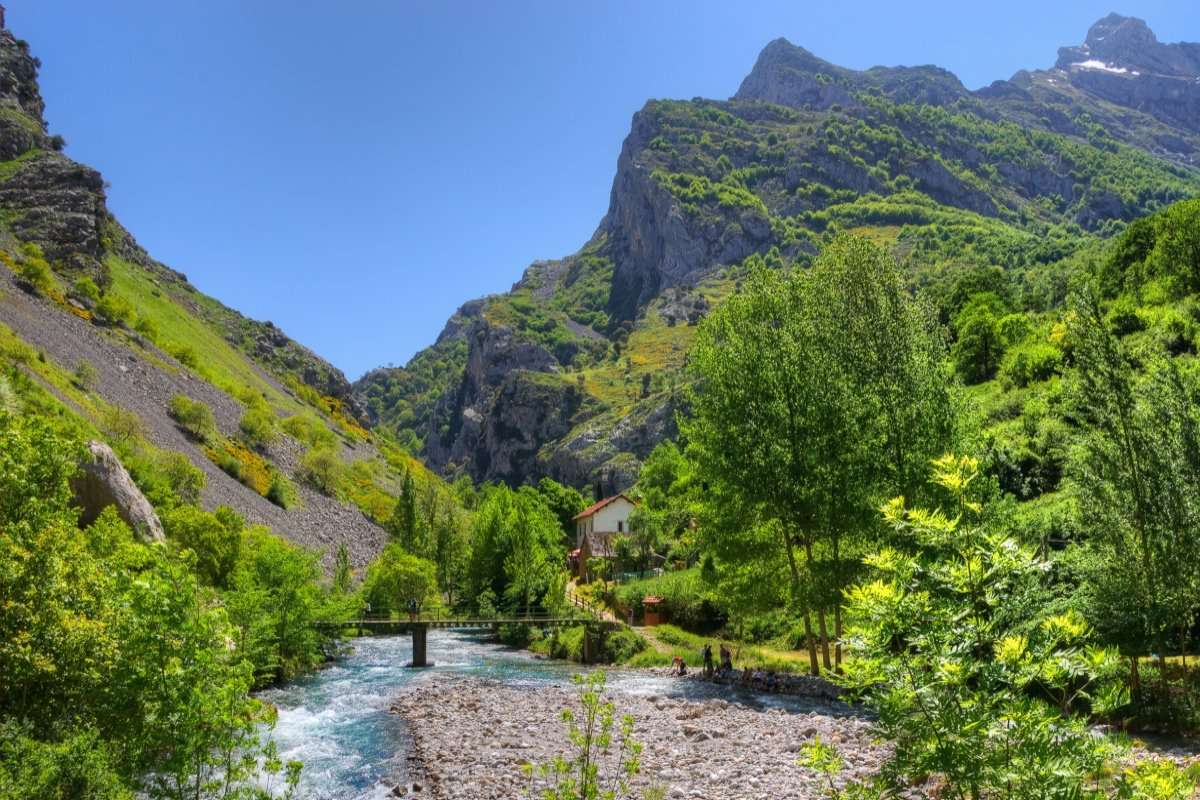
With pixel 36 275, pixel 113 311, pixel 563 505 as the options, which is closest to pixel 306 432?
pixel 113 311

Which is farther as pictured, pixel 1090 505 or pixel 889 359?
pixel 889 359

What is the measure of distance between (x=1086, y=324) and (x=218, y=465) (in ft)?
254

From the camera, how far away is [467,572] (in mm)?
73250

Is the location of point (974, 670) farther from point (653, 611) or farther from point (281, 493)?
point (281, 493)

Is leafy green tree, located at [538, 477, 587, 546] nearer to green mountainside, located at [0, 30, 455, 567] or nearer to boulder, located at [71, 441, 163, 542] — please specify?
green mountainside, located at [0, 30, 455, 567]

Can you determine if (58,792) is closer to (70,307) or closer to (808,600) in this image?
(808,600)

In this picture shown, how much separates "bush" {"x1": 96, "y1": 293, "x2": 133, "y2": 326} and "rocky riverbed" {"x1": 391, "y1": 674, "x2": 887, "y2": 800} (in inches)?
3355

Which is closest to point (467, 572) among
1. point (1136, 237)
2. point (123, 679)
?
point (123, 679)

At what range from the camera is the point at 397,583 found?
68438 mm

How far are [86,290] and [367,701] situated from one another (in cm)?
8855

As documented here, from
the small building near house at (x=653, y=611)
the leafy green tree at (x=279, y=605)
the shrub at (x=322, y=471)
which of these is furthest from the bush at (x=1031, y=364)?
the shrub at (x=322, y=471)

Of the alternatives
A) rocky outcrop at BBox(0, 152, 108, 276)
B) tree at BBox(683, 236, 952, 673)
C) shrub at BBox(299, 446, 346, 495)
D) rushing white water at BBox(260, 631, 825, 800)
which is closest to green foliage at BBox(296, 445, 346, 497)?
shrub at BBox(299, 446, 346, 495)

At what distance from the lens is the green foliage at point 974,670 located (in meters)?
5.80

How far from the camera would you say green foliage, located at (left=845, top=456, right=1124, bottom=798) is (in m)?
5.80
